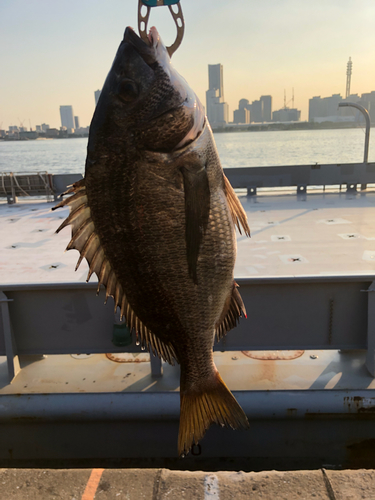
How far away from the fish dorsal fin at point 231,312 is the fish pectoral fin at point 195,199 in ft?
1.41

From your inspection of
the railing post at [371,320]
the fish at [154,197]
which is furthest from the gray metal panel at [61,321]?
the railing post at [371,320]

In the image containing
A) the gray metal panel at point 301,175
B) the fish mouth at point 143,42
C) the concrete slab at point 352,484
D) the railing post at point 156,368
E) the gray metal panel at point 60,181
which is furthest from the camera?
the gray metal panel at point 60,181

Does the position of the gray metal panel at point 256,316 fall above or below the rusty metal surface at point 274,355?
above

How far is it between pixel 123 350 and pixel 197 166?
2999 millimetres

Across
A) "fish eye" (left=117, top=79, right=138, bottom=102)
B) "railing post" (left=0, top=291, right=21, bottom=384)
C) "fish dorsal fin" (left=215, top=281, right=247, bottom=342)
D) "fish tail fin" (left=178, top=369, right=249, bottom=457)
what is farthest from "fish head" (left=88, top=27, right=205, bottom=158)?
"railing post" (left=0, top=291, right=21, bottom=384)

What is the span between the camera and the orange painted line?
271cm

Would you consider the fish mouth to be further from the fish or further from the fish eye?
the fish eye

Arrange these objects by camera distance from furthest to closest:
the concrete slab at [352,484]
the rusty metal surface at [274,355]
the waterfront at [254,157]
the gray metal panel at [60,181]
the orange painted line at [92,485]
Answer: the waterfront at [254,157] < the gray metal panel at [60,181] < the rusty metal surface at [274,355] < the orange painted line at [92,485] < the concrete slab at [352,484]

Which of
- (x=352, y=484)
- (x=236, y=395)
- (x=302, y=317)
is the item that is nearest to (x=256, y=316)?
(x=302, y=317)

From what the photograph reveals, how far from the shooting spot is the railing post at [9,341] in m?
4.07

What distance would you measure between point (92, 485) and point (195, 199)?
7.59 feet

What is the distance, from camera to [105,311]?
417 centimetres

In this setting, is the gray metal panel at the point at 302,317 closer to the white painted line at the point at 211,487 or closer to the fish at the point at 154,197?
the white painted line at the point at 211,487

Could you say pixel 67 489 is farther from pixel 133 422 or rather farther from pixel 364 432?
pixel 364 432
